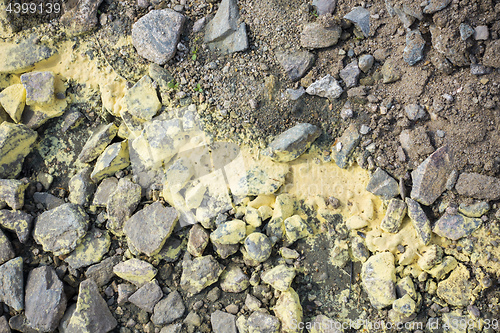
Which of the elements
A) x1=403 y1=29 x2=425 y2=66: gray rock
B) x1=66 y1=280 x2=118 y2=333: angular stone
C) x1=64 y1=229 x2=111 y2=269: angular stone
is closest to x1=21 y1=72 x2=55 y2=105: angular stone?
x1=64 y1=229 x2=111 y2=269: angular stone

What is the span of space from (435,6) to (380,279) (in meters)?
1.89

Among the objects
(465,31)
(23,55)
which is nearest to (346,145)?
(465,31)

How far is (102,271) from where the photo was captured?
2.77m

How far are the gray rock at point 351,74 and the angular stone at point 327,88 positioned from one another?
73mm

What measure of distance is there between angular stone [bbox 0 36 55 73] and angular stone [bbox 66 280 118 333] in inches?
77.7

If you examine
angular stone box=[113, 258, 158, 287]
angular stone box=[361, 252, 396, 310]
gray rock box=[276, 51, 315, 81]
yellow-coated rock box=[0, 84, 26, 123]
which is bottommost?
angular stone box=[361, 252, 396, 310]

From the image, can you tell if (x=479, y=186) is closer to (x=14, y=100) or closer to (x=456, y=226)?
(x=456, y=226)

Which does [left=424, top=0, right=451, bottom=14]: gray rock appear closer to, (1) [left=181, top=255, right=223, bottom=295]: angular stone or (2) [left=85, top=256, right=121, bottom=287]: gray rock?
(1) [left=181, top=255, right=223, bottom=295]: angular stone

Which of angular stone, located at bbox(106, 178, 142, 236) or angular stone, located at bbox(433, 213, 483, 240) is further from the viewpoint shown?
angular stone, located at bbox(106, 178, 142, 236)

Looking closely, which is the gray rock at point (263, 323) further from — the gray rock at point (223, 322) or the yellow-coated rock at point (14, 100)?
the yellow-coated rock at point (14, 100)

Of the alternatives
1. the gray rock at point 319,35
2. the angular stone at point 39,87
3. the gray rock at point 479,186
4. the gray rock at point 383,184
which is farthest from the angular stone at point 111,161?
the gray rock at point 479,186

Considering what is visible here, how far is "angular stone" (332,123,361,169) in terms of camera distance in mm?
2682

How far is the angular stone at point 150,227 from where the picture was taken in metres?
2.68

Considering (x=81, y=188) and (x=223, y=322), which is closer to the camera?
(x=223, y=322)
